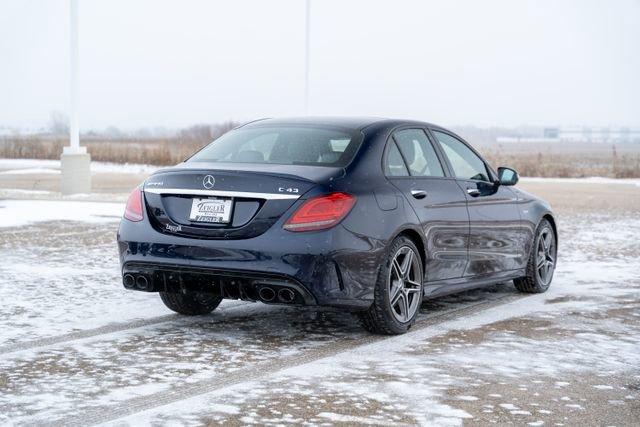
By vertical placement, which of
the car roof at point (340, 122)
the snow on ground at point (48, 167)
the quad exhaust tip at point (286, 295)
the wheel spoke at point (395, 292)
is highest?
the car roof at point (340, 122)

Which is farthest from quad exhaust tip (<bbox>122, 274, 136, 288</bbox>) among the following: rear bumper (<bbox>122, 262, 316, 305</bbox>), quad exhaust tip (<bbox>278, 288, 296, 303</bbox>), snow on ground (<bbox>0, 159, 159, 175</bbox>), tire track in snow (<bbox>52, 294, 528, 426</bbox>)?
snow on ground (<bbox>0, 159, 159, 175</bbox>)

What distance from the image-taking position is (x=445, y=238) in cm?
875

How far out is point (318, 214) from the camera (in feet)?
24.6

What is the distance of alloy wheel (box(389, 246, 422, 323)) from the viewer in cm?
807

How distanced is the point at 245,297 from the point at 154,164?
34893 mm

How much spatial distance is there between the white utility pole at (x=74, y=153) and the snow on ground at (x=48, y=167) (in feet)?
32.0

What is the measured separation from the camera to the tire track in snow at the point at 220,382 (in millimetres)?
5645

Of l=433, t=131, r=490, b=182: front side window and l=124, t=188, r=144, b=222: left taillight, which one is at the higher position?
l=433, t=131, r=490, b=182: front side window

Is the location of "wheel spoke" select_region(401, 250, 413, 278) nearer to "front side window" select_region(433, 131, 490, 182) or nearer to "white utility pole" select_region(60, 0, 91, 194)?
"front side window" select_region(433, 131, 490, 182)

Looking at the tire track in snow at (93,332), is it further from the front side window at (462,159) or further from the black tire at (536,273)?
the black tire at (536,273)

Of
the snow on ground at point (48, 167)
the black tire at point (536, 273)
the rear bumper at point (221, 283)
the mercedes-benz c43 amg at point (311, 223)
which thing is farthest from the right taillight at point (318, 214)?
the snow on ground at point (48, 167)

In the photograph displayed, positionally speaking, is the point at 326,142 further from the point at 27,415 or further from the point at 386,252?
the point at 27,415

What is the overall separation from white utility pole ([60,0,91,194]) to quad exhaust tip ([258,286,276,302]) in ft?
55.8

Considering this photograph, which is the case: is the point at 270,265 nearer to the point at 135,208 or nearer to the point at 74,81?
the point at 135,208
